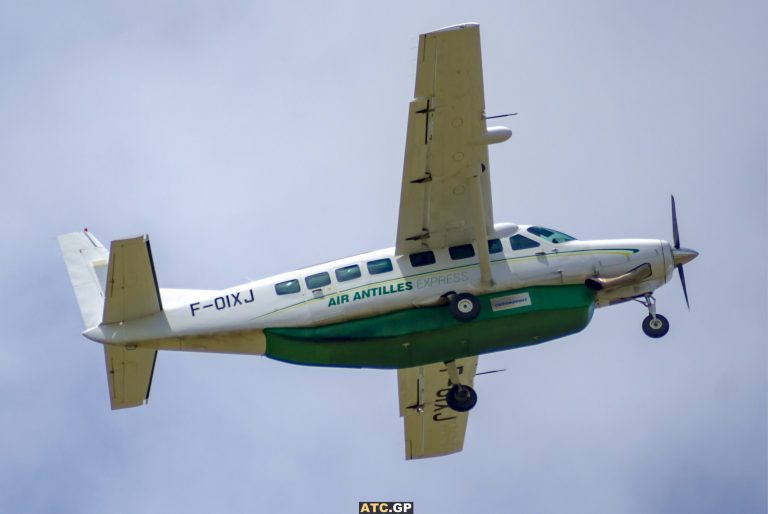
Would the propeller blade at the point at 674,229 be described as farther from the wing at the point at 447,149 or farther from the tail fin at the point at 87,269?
the tail fin at the point at 87,269

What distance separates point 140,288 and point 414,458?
1028cm

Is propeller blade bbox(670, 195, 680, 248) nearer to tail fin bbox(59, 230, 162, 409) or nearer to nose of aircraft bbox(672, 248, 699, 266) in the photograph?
nose of aircraft bbox(672, 248, 699, 266)

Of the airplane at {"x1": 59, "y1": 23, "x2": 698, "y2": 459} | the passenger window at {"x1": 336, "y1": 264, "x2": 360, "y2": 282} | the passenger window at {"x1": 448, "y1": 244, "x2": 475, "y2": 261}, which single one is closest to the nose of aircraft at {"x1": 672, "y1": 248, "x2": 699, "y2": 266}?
the airplane at {"x1": 59, "y1": 23, "x2": 698, "y2": 459}

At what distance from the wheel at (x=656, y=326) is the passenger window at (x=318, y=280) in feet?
25.5

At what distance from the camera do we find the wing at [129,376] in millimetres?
34062

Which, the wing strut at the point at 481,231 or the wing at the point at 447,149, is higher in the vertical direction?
the wing at the point at 447,149

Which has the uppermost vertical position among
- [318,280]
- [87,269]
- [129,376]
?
[87,269]

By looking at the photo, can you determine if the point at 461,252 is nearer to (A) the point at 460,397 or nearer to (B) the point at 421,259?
(B) the point at 421,259

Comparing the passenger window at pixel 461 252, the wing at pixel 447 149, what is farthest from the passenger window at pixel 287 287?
the passenger window at pixel 461 252

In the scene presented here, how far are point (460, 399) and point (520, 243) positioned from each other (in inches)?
163

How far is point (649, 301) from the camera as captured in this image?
118 feet

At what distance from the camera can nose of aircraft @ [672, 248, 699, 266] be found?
36156 millimetres

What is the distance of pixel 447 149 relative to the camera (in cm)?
3381

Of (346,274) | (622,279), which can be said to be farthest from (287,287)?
(622,279)
